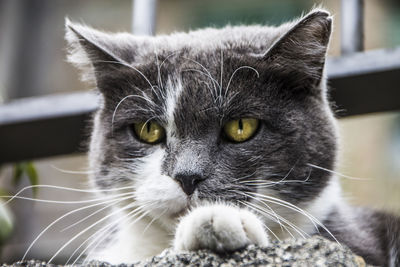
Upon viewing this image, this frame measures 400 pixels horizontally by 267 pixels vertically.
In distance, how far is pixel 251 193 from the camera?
173 cm

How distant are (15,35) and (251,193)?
178 inches

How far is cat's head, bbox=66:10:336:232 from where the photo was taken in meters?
1.75

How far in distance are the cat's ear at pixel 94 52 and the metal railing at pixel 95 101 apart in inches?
12.3

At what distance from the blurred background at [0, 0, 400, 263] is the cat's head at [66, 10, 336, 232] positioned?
1855mm

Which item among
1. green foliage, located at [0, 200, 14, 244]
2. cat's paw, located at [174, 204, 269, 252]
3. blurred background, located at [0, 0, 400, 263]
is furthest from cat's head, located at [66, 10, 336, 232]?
blurred background, located at [0, 0, 400, 263]

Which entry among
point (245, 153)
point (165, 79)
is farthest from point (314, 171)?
point (165, 79)

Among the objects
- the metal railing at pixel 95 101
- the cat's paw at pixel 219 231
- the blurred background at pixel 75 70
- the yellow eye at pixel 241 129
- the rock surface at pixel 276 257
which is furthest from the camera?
the blurred background at pixel 75 70

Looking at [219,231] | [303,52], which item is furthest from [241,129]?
[219,231]

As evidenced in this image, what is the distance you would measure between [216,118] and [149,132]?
10.6 inches

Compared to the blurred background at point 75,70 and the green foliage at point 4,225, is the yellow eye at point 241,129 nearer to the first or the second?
the green foliage at point 4,225

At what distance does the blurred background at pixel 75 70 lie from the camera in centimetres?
441

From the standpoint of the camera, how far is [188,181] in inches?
65.8

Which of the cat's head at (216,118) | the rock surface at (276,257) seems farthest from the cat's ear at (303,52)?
the rock surface at (276,257)

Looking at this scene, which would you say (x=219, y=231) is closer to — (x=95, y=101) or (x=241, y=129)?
(x=241, y=129)
